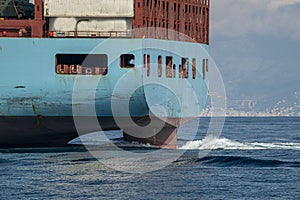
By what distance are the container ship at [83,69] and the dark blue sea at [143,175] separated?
2.13 meters

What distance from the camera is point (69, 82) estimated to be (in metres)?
48.9

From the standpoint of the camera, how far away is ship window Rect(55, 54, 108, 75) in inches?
1961

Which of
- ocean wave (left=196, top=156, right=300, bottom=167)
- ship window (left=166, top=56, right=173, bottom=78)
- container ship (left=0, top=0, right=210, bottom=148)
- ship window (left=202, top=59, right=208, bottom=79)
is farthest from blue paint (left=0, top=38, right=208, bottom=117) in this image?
ship window (left=202, top=59, right=208, bottom=79)

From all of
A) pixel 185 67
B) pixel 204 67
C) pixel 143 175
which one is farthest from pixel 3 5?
pixel 143 175

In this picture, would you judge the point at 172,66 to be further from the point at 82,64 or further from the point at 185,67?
the point at 82,64

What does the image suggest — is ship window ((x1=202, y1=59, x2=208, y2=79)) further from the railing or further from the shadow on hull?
the railing

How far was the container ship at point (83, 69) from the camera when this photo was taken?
4900 cm

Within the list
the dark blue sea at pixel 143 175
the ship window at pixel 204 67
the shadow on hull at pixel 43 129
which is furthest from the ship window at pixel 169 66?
the ship window at pixel 204 67

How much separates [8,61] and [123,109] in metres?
7.23

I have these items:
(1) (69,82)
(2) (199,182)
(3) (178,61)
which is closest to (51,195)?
(2) (199,182)

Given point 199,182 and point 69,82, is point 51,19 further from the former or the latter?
point 199,182

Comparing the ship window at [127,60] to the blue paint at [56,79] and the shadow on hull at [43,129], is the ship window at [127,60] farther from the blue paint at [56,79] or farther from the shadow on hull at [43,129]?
the shadow on hull at [43,129]

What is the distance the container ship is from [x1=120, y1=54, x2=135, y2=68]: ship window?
87 millimetres

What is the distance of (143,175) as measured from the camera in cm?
4234
